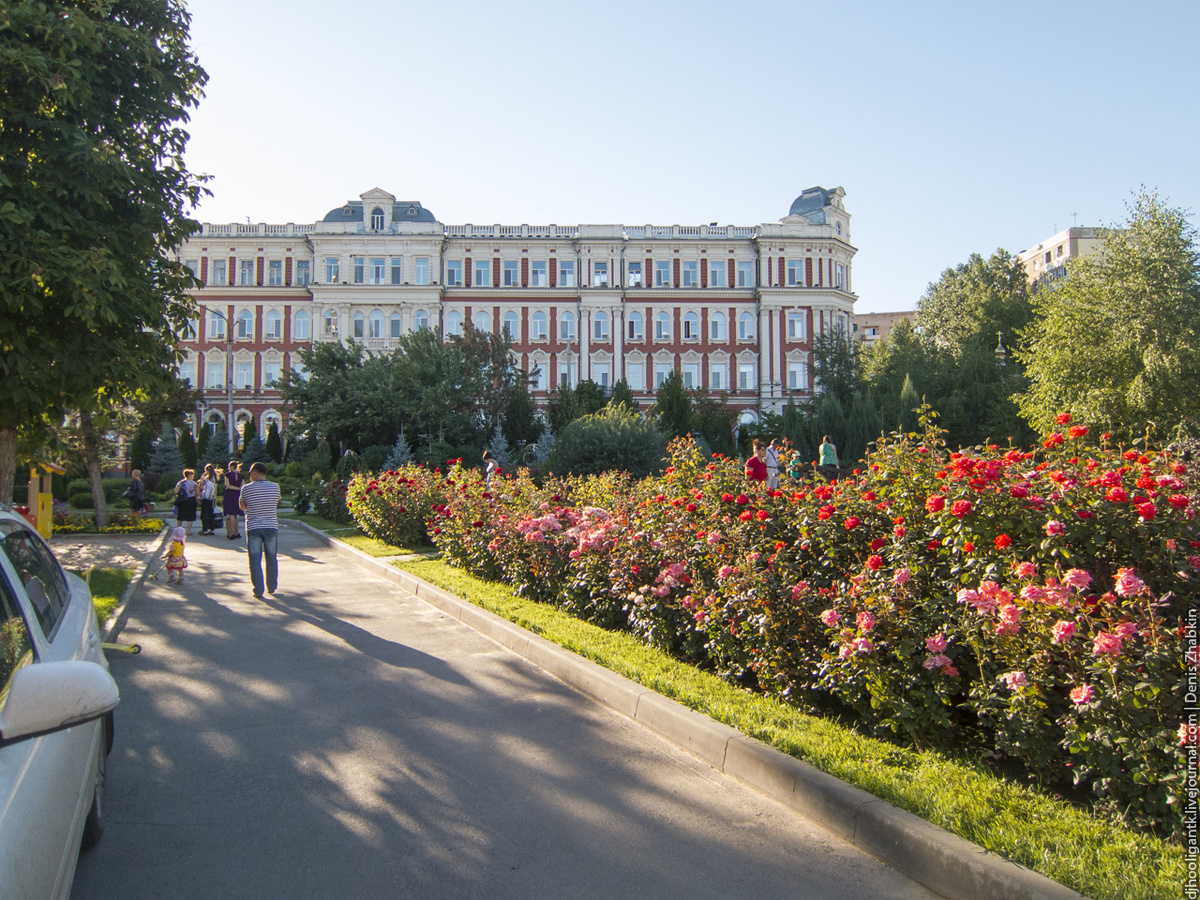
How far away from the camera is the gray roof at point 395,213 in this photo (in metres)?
60.8

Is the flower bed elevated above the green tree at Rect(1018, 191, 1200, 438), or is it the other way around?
the green tree at Rect(1018, 191, 1200, 438)

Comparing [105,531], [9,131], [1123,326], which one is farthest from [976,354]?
[9,131]

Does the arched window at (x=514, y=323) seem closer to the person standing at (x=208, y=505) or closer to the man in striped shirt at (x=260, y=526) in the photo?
the person standing at (x=208, y=505)

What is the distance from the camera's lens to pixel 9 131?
919 centimetres

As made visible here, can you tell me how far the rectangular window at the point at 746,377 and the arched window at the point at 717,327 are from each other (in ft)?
8.88

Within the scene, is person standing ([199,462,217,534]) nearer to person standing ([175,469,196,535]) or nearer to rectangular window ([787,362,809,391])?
person standing ([175,469,196,535])

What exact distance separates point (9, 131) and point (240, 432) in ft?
173

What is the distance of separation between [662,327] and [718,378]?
5.80m

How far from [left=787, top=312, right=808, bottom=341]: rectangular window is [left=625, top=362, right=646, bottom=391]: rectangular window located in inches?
448

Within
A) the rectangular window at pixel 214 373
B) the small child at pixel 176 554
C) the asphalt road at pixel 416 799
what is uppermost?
the rectangular window at pixel 214 373

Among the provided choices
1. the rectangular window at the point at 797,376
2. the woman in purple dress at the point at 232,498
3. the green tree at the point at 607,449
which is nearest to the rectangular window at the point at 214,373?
the rectangular window at the point at 797,376

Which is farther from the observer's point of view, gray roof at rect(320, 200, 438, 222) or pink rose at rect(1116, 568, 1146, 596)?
gray roof at rect(320, 200, 438, 222)

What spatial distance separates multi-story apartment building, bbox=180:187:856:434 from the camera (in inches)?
2363

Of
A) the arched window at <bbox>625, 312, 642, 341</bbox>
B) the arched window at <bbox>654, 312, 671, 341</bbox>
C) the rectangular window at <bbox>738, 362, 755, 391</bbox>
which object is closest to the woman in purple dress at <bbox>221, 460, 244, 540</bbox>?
the arched window at <bbox>625, 312, 642, 341</bbox>
